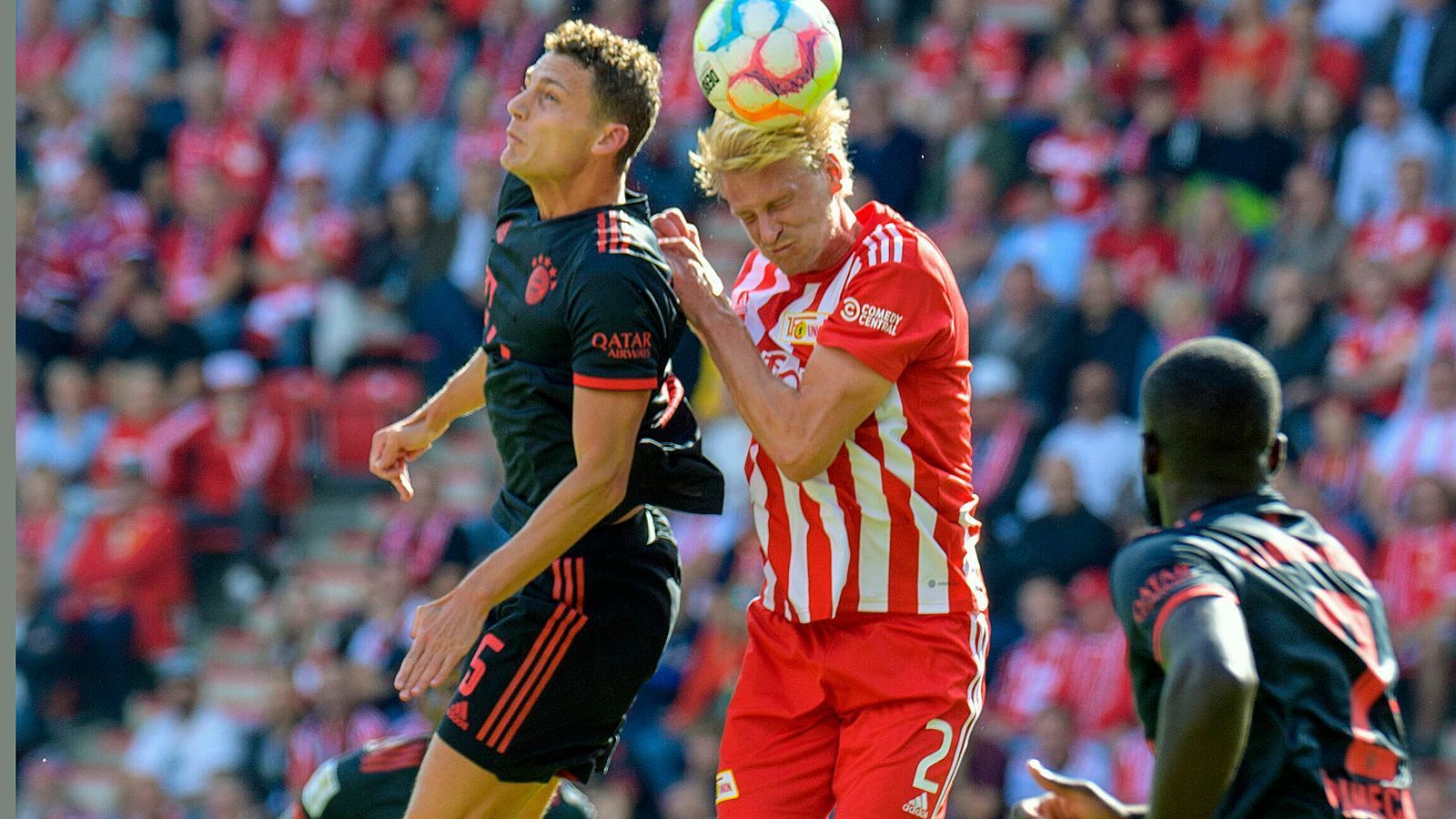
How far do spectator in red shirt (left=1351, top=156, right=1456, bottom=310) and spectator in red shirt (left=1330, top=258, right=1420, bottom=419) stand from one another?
146 mm

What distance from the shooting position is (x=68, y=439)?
14773mm

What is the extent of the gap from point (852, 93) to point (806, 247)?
891 cm

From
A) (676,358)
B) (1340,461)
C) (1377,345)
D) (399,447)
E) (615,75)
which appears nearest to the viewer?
(615,75)

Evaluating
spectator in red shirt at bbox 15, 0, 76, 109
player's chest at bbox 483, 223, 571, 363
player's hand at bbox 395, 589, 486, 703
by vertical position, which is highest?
player's chest at bbox 483, 223, 571, 363

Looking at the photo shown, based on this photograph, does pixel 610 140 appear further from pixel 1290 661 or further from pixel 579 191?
pixel 1290 661

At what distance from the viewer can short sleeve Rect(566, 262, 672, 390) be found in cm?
452

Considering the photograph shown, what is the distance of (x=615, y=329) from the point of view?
452cm

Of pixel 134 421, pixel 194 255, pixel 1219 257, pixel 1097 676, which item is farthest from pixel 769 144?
pixel 194 255

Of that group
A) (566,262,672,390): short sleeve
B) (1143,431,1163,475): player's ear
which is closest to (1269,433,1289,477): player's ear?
(1143,431,1163,475): player's ear

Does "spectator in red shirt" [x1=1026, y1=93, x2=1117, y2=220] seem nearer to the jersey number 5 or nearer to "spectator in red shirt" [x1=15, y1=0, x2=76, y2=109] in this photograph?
the jersey number 5

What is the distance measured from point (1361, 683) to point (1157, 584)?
47 cm

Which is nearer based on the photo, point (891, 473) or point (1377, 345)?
point (891, 473)

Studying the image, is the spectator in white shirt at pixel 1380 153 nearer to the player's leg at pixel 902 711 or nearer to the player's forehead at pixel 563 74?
the player's leg at pixel 902 711

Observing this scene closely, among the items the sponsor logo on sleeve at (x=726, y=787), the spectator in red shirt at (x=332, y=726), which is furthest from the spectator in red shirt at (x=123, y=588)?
the sponsor logo on sleeve at (x=726, y=787)
